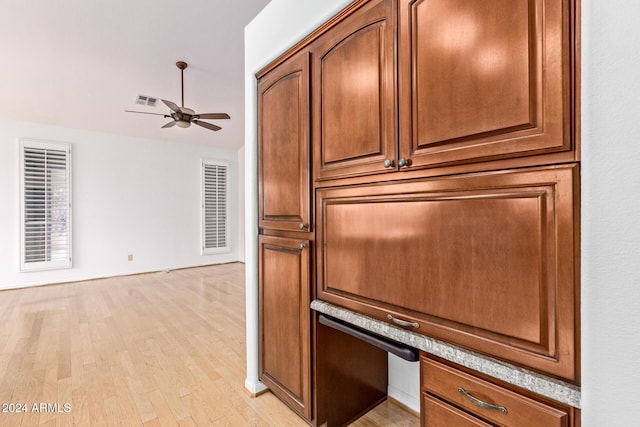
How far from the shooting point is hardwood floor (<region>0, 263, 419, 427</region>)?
5.94ft

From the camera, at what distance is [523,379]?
835 mm

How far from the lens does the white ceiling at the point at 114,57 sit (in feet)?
8.07

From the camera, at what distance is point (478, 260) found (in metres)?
0.95

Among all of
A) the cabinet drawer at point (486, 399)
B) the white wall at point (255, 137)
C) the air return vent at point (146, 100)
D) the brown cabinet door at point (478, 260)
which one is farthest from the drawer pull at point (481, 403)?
the air return vent at point (146, 100)

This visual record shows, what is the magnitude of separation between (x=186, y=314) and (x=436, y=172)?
3.41m

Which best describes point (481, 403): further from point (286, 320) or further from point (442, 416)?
point (286, 320)

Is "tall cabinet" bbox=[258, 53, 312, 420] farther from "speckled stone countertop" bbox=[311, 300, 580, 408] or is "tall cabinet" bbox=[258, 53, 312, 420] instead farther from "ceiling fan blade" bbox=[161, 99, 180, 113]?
"ceiling fan blade" bbox=[161, 99, 180, 113]

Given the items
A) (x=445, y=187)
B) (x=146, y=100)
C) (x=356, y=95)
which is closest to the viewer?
(x=445, y=187)

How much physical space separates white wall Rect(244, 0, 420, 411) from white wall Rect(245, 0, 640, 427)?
3.99 ft

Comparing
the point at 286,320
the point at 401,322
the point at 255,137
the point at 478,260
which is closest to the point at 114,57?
the point at 255,137
